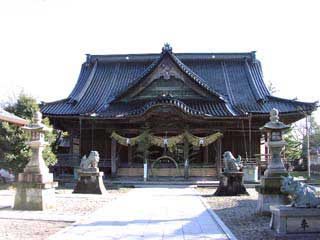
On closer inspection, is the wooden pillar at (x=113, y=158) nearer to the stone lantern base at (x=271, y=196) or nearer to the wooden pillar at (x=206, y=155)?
the wooden pillar at (x=206, y=155)

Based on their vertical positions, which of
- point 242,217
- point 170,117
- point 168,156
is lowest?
point 242,217

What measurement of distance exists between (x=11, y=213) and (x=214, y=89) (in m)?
19.2

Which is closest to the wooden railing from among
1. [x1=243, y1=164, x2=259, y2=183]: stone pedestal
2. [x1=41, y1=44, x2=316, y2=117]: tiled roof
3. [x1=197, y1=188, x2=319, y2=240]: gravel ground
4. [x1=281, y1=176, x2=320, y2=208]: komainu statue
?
[x1=41, y1=44, x2=316, y2=117]: tiled roof

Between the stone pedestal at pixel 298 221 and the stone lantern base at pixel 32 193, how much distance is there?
753 centimetres

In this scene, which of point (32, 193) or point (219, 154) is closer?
point (32, 193)

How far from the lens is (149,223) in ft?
35.1

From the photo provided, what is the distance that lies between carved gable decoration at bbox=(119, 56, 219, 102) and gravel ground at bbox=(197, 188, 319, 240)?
452 inches

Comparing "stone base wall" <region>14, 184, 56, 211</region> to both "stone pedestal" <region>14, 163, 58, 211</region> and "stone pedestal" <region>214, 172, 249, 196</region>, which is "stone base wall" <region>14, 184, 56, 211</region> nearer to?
"stone pedestal" <region>14, 163, 58, 211</region>

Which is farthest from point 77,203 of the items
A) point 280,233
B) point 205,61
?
point 205,61

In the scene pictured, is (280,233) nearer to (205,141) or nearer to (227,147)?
(205,141)

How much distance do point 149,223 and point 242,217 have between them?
298 cm

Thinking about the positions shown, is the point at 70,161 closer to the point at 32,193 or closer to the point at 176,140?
the point at 176,140

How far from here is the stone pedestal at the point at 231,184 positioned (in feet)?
59.1

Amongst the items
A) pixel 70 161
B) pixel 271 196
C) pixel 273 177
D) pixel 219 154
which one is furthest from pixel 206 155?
pixel 271 196
